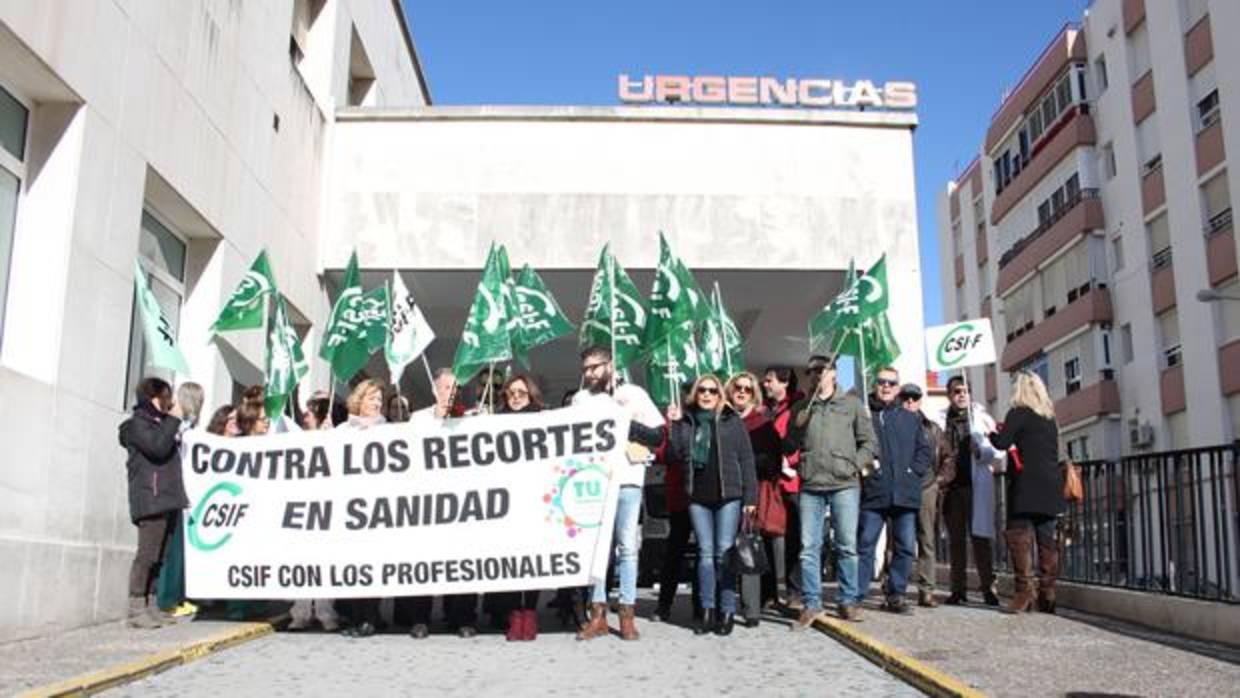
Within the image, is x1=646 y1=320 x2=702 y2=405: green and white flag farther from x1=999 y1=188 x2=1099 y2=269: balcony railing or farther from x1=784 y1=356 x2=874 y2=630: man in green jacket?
x1=999 y1=188 x2=1099 y2=269: balcony railing

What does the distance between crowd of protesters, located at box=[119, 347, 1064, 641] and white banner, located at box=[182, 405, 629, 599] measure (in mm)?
227

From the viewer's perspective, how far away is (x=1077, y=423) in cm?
4053

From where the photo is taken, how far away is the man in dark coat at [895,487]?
927cm

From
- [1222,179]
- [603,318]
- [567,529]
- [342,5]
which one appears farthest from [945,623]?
[1222,179]

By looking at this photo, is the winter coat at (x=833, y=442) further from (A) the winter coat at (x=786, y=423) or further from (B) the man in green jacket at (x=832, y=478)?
(A) the winter coat at (x=786, y=423)

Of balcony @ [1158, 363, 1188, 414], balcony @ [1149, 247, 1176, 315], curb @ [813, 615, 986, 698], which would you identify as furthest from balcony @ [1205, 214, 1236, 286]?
curb @ [813, 615, 986, 698]

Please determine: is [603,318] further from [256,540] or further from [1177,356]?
[1177,356]

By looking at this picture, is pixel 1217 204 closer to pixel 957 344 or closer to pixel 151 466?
pixel 957 344

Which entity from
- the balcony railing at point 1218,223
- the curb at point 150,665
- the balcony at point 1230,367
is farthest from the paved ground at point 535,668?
the balcony railing at point 1218,223

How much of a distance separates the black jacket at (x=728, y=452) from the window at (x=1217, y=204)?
27343 mm

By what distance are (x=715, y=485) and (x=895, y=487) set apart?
1744 millimetres

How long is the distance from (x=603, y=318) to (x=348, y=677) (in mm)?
4927

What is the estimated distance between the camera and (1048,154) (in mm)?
43000

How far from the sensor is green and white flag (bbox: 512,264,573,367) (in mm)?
10852
